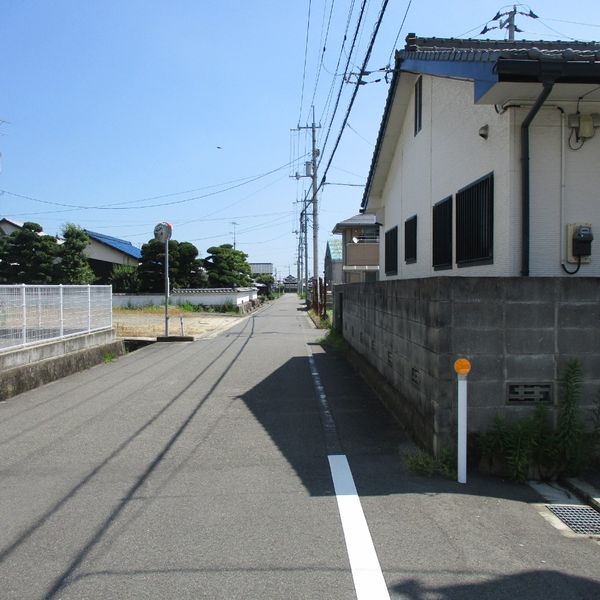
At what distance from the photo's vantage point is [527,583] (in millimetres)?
3262

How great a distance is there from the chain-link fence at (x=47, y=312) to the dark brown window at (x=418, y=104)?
8015mm

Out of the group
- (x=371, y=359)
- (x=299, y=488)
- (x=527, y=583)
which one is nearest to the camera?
(x=527, y=583)

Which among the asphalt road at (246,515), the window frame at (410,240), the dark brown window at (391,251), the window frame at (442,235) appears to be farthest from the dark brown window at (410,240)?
the asphalt road at (246,515)

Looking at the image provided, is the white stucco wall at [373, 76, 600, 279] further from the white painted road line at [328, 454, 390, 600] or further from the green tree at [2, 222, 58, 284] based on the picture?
the green tree at [2, 222, 58, 284]

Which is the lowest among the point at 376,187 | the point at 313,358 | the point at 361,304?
the point at 313,358

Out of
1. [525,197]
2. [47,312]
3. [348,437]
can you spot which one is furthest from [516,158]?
[47,312]

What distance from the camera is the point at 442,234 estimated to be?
9102 mm

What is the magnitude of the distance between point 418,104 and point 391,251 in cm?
384

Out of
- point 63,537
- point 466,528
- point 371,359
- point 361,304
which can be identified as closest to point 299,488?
point 466,528

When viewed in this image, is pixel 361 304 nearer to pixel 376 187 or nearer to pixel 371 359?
pixel 371 359

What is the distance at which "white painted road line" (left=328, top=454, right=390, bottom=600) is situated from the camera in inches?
126

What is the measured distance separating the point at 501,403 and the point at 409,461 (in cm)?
101

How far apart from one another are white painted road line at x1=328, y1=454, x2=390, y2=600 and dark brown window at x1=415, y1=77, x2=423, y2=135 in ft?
24.3

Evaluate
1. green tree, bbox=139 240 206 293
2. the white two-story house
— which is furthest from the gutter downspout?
green tree, bbox=139 240 206 293
